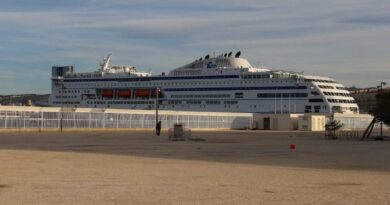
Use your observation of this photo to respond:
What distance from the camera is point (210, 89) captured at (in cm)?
14112

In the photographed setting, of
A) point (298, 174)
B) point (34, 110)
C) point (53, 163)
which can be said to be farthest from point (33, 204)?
point (34, 110)

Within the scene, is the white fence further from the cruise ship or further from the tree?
the tree

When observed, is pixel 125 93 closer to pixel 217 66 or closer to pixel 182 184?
pixel 217 66

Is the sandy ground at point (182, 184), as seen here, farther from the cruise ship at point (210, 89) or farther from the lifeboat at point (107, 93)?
the lifeboat at point (107, 93)

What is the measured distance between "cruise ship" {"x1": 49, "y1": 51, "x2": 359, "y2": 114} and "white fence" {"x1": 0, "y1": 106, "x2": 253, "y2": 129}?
2836 cm

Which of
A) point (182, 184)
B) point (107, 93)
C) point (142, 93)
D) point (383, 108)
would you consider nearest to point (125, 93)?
point (142, 93)

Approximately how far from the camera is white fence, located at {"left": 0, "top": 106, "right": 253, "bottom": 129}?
72688 millimetres

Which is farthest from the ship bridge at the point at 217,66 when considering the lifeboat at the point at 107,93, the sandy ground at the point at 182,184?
the sandy ground at the point at 182,184

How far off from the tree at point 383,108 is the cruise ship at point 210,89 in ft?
210

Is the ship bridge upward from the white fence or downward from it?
upward

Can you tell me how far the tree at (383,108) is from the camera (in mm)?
62344

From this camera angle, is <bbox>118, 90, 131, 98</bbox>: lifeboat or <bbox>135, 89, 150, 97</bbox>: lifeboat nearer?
<bbox>135, 89, 150, 97</bbox>: lifeboat

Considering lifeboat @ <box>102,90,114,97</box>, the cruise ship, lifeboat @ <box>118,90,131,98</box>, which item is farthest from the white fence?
lifeboat @ <box>102,90,114,97</box>

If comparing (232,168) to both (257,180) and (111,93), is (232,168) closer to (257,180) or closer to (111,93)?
(257,180)
